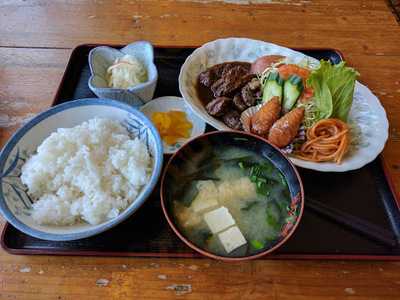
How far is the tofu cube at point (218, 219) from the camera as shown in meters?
1.24

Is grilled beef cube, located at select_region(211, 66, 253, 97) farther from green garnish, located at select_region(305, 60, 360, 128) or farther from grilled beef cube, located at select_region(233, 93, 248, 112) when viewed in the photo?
green garnish, located at select_region(305, 60, 360, 128)

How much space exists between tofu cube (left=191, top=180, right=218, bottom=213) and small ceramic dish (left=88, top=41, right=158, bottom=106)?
1.94 feet

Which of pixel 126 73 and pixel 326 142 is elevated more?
pixel 126 73

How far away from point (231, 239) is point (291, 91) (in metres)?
0.84

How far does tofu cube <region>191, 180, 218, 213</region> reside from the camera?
4.22ft

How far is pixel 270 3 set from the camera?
8.05 feet

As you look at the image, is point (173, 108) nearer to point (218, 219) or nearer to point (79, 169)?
point (79, 169)

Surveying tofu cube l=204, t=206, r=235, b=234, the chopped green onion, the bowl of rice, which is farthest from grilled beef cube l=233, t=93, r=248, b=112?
the chopped green onion

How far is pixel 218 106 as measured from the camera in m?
1.71

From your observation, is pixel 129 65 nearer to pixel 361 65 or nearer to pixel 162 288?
pixel 162 288

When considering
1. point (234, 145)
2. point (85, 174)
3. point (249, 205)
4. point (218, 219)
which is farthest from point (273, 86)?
point (85, 174)

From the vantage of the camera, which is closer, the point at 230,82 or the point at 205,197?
the point at 205,197

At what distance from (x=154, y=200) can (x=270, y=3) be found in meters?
1.80

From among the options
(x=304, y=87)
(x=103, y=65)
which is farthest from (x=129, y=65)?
(x=304, y=87)
